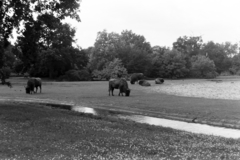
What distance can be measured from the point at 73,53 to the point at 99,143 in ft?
252

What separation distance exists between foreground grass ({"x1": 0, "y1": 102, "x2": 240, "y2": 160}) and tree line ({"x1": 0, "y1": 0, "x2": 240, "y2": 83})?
35.1ft

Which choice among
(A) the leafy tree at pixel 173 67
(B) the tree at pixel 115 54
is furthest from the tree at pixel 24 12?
(A) the leafy tree at pixel 173 67

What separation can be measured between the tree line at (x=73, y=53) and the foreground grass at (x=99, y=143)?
10694 millimetres

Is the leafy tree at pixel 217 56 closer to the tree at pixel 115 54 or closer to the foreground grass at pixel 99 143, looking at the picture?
the tree at pixel 115 54

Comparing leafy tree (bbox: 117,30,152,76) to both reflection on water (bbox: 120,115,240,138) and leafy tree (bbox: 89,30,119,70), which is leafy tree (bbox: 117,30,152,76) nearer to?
leafy tree (bbox: 89,30,119,70)

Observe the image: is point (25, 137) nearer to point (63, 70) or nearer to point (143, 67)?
point (63, 70)

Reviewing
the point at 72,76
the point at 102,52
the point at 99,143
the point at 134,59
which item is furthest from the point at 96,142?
the point at 134,59

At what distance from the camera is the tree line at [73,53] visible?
23109 mm

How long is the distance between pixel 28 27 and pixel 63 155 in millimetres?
16682

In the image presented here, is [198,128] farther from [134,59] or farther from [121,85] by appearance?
[134,59]

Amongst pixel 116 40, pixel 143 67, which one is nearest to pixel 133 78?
pixel 143 67

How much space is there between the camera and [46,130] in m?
13.4

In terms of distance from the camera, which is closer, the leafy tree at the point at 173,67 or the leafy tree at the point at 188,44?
the leafy tree at the point at 173,67

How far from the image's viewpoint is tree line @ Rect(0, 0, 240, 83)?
23.1 meters
